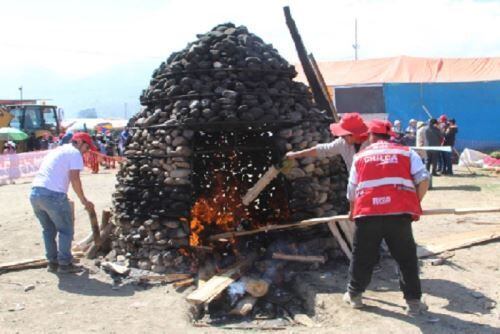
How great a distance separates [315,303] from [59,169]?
11.5 ft

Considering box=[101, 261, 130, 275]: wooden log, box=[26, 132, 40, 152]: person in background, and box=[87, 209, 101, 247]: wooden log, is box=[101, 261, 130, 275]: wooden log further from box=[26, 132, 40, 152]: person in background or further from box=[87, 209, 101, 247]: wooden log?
box=[26, 132, 40, 152]: person in background

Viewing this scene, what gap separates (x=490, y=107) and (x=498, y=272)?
1809cm

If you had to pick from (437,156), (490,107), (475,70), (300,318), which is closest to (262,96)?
(300,318)

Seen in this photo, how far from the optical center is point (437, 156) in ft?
59.7

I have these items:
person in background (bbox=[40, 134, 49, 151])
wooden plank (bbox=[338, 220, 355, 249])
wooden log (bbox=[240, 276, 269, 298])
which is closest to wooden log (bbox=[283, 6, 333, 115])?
wooden plank (bbox=[338, 220, 355, 249])

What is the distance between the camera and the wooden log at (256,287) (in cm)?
615

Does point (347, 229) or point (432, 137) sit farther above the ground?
point (432, 137)

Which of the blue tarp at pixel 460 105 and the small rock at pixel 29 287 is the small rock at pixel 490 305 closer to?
the small rock at pixel 29 287

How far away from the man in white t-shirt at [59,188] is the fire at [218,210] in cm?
152

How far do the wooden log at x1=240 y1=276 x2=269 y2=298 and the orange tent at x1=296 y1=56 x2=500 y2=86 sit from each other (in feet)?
64.4

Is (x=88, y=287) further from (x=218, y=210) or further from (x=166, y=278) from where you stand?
(x=218, y=210)

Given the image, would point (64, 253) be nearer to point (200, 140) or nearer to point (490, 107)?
point (200, 140)

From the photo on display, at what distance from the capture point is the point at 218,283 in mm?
6117

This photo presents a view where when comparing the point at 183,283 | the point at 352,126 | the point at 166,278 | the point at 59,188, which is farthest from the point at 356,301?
the point at 59,188
